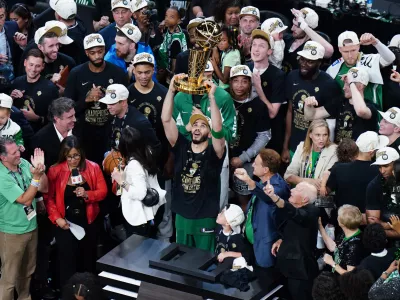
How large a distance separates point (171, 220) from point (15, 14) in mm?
3336

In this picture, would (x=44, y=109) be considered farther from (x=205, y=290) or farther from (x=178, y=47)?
(x=205, y=290)

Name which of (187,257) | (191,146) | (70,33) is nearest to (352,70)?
(191,146)

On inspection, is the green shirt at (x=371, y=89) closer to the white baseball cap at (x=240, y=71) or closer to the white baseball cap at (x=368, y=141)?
the white baseball cap at (x=240, y=71)

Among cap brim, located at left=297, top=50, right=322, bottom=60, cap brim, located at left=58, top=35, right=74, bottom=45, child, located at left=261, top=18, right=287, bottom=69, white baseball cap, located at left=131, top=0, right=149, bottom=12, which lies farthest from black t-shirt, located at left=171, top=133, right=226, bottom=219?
white baseball cap, located at left=131, top=0, right=149, bottom=12

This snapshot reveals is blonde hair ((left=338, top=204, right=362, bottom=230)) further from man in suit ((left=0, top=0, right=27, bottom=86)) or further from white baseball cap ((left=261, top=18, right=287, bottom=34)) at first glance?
man in suit ((left=0, top=0, right=27, bottom=86))

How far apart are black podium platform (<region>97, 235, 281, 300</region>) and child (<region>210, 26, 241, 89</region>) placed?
2.28 m

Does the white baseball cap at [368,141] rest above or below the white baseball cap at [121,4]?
below

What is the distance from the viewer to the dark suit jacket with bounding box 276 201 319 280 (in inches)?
297

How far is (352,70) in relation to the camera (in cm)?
877

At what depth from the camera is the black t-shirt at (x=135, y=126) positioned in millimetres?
8625

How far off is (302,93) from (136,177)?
200 centimetres

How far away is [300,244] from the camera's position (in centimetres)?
761

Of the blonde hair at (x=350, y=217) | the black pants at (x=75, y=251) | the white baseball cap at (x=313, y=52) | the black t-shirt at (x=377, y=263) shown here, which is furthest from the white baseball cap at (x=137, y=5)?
the black t-shirt at (x=377, y=263)

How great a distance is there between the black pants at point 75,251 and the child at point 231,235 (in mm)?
1265
